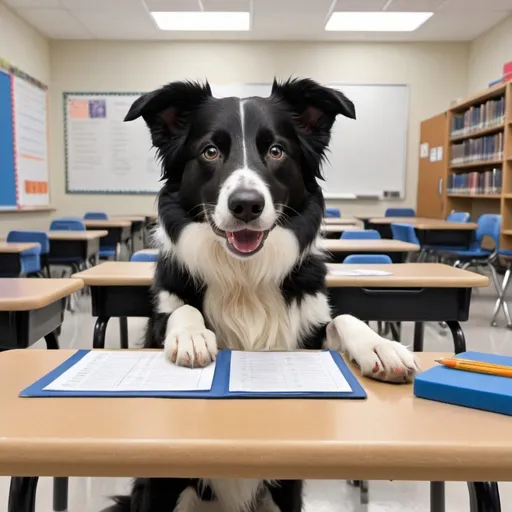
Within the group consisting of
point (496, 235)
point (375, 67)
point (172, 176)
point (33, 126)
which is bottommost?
point (496, 235)

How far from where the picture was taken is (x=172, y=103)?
153 centimetres

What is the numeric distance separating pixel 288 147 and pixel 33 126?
711cm

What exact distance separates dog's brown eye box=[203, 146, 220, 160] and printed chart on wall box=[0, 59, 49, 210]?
5.92 meters

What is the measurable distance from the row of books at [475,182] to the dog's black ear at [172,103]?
17.7ft

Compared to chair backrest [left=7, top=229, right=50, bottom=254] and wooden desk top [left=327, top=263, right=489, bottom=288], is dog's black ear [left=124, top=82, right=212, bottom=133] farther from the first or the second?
chair backrest [left=7, top=229, right=50, bottom=254]

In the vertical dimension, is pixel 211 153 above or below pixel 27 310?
above

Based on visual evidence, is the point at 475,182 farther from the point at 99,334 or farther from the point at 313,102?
the point at 99,334

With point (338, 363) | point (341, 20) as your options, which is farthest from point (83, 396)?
point (341, 20)

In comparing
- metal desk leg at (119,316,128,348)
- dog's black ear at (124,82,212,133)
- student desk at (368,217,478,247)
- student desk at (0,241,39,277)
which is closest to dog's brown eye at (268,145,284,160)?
dog's black ear at (124,82,212,133)

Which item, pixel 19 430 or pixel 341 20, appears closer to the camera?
pixel 19 430

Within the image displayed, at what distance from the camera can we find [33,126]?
7527 millimetres

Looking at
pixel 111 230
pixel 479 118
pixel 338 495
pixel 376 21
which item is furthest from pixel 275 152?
pixel 376 21

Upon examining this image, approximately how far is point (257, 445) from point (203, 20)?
25.2ft

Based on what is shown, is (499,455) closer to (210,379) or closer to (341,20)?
(210,379)
